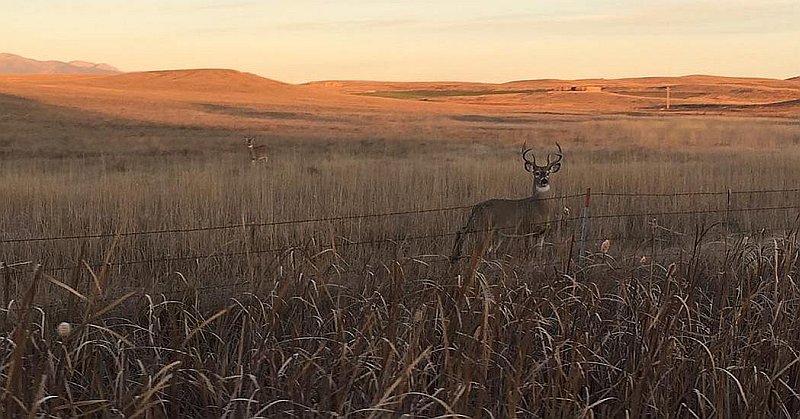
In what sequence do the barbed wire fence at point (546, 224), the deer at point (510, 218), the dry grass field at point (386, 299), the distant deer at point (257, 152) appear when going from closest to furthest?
the dry grass field at point (386, 299) → the barbed wire fence at point (546, 224) → the deer at point (510, 218) → the distant deer at point (257, 152)

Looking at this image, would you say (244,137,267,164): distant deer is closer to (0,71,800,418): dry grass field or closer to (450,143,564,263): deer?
(0,71,800,418): dry grass field

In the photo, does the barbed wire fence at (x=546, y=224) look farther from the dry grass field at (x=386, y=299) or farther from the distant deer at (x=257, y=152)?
the distant deer at (x=257, y=152)

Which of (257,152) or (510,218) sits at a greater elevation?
(510,218)

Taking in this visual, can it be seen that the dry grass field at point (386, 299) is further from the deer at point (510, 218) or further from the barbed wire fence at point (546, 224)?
the deer at point (510, 218)

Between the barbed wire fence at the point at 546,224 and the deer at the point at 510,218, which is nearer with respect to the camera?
the barbed wire fence at the point at 546,224

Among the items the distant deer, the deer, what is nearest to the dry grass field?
the deer

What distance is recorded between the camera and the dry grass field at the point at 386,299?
3723mm

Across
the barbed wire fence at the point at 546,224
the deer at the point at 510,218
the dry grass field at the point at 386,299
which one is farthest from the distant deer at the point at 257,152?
the deer at the point at 510,218

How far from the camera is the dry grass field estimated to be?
3.72 metres

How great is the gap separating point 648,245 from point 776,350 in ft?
14.7

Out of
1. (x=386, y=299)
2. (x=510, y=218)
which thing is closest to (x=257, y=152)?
(x=510, y=218)

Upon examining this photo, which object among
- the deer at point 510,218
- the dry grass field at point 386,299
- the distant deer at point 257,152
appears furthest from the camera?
the distant deer at point 257,152

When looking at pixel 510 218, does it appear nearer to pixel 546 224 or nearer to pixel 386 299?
pixel 546 224

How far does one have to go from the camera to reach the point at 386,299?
16.9 ft
